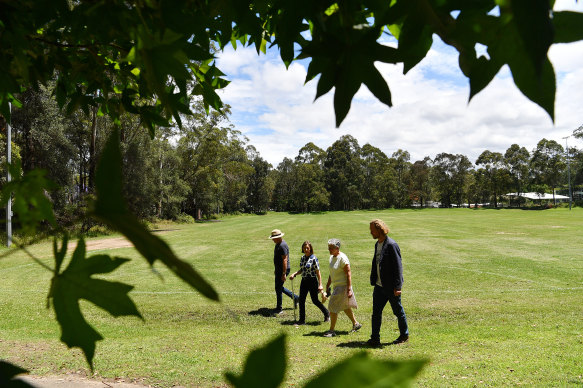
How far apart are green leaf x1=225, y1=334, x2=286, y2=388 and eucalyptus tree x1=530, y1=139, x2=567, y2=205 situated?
8144cm

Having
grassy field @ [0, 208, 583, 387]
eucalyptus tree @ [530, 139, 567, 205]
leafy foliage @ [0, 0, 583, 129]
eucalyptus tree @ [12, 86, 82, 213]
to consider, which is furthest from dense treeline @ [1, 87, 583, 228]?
leafy foliage @ [0, 0, 583, 129]

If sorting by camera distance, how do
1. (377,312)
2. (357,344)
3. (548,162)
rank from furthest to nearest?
1. (548,162)
2. (357,344)
3. (377,312)

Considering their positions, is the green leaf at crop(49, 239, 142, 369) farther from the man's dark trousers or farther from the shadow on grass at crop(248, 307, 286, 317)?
the shadow on grass at crop(248, 307, 286, 317)

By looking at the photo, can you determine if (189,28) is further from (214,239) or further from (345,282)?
(214,239)

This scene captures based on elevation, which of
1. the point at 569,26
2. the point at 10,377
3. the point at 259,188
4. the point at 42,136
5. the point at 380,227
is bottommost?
the point at 380,227

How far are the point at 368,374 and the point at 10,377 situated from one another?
341 mm

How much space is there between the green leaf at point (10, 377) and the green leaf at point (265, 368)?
0.69ft

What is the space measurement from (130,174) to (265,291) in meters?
19.2

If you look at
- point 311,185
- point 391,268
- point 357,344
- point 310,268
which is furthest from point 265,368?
point 311,185

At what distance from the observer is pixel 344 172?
235 ft

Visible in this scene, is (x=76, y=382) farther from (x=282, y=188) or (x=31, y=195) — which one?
(x=282, y=188)

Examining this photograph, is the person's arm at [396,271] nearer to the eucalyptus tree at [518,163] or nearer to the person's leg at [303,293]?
the person's leg at [303,293]

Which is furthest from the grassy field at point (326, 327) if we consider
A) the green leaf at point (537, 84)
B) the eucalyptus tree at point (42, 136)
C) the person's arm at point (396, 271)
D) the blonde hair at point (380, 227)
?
the eucalyptus tree at point (42, 136)

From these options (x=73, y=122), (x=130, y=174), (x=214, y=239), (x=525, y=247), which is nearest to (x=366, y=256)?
(x=525, y=247)
